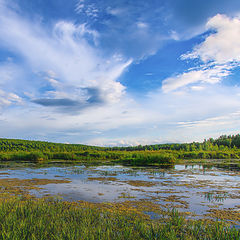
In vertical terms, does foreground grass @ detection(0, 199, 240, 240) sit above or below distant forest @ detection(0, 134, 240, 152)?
below

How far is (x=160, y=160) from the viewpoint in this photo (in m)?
32.7

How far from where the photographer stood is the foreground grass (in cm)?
555

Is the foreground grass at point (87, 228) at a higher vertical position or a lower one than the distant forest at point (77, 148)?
lower

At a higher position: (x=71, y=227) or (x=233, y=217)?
(x=71, y=227)

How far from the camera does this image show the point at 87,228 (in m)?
6.00

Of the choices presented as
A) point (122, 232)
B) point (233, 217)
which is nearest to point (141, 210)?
point (122, 232)

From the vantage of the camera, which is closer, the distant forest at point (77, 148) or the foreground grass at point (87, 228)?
the foreground grass at point (87, 228)

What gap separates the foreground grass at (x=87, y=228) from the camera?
555 centimetres

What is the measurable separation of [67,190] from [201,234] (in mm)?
8962

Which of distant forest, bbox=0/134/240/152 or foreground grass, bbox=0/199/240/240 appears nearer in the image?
foreground grass, bbox=0/199/240/240

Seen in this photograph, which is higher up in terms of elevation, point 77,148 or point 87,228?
point 77,148

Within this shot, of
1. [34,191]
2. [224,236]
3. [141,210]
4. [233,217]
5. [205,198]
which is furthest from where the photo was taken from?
[34,191]

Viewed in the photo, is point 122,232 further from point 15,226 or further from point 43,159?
point 43,159

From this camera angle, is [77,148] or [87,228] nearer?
[87,228]
